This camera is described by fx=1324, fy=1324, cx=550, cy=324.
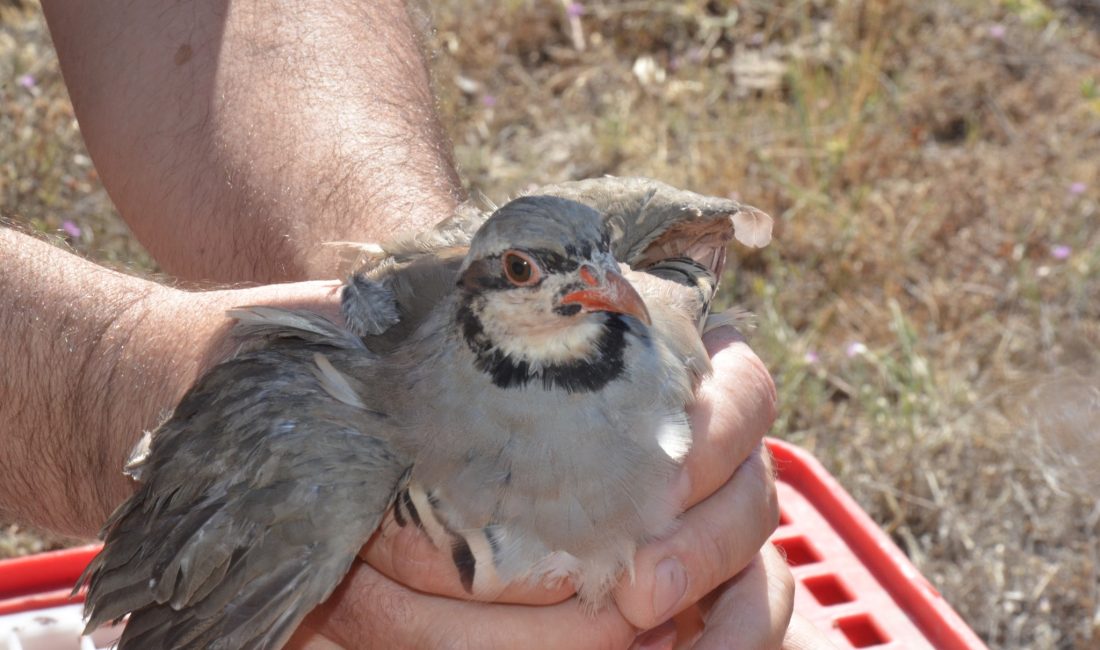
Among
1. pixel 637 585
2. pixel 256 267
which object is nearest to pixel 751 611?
pixel 637 585

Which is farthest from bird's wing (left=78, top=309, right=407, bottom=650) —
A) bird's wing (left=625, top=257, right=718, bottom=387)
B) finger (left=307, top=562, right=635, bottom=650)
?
bird's wing (left=625, top=257, right=718, bottom=387)

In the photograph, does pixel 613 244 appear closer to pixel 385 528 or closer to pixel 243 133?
pixel 385 528

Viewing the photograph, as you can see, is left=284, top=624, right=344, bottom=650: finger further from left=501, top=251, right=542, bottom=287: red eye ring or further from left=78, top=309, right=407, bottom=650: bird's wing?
left=501, top=251, right=542, bottom=287: red eye ring

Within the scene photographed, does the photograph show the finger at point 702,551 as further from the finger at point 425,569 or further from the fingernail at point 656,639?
the fingernail at point 656,639

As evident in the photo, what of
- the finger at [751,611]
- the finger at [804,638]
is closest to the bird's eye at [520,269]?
the finger at [751,611]

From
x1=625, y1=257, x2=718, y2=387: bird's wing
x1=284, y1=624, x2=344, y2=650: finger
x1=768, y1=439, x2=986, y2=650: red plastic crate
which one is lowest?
x1=768, y1=439, x2=986, y2=650: red plastic crate
